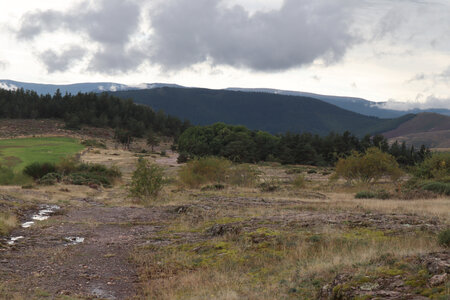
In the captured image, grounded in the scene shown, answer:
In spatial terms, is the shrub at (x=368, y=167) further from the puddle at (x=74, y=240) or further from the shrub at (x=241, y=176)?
the puddle at (x=74, y=240)

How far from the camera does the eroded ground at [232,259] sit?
7.61 metres

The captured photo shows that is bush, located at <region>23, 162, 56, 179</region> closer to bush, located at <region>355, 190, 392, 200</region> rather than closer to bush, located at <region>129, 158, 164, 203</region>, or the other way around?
bush, located at <region>129, 158, 164, 203</region>

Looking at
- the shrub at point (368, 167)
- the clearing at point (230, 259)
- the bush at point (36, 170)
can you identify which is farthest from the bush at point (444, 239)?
the bush at point (36, 170)

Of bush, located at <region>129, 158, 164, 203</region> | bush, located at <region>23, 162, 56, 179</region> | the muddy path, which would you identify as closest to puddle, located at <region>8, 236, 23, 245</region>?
the muddy path

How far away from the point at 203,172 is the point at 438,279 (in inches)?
1448

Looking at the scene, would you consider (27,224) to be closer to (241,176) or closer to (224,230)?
(224,230)

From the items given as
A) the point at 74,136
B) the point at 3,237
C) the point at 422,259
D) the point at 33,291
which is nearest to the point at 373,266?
the point at 422,259

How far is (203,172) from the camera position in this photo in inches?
1690

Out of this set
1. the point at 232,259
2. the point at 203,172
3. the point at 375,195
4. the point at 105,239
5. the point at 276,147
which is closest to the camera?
the point at 232,259

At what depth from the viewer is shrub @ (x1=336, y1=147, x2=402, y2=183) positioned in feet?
137

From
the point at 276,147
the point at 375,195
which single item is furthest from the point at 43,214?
the point at 276,147

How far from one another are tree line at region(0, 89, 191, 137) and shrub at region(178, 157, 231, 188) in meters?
81.7

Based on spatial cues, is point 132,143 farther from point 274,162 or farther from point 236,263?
point 236,263

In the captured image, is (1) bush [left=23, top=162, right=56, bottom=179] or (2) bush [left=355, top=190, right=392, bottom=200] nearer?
(2) bush [left=355, top=190, right=392, bottom=200]
